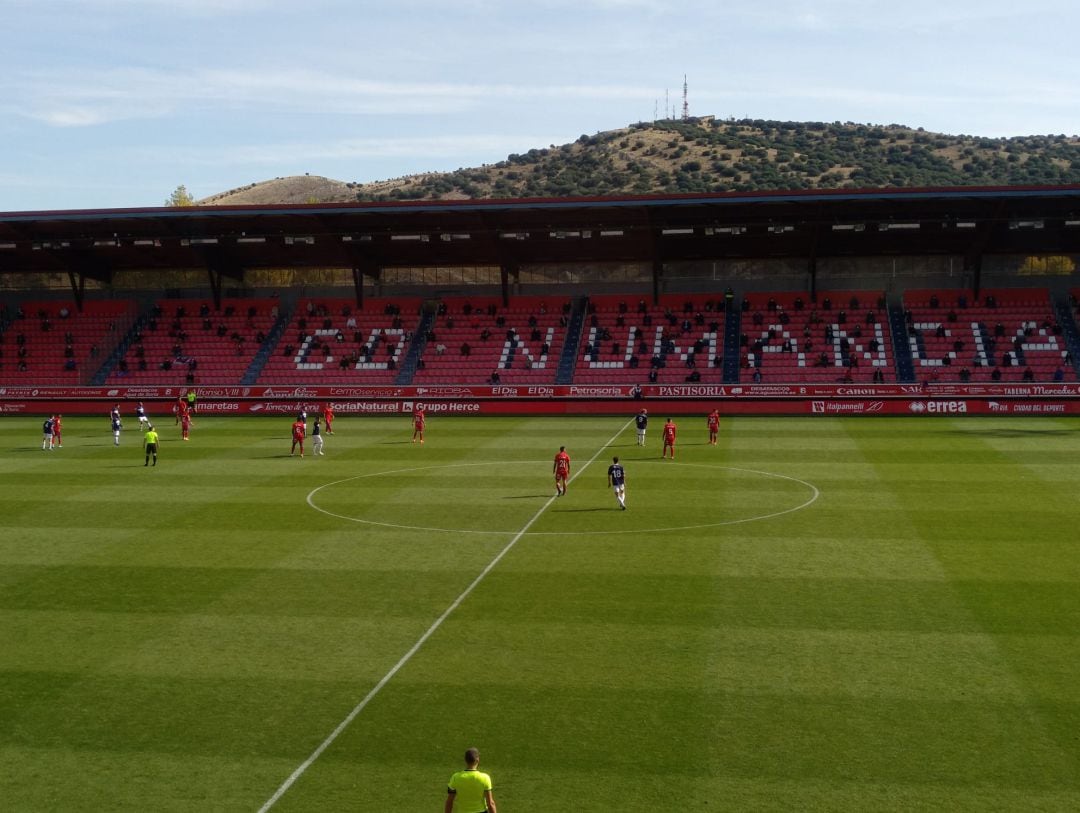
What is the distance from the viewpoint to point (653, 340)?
64.2 meters

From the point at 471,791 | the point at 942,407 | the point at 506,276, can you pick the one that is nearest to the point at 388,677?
the point at 471,791

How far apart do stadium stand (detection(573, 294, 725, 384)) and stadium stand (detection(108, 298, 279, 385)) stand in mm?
20922

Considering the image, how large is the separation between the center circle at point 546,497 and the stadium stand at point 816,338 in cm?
2414

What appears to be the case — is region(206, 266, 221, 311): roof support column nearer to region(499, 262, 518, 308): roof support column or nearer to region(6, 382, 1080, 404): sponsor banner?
region(6, 382, 1080, 404): sponsor banner

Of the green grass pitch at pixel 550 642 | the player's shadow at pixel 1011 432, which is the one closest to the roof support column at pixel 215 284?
the green grass pitch at pixel 550 642

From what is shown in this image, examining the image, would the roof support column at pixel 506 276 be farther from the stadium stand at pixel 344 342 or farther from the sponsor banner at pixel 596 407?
the sponsor banner at pixel 596 407

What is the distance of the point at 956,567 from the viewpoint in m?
22.5

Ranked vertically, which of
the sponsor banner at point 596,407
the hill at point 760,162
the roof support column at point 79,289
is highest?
the hill at point 760,162

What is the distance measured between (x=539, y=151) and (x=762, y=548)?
178716 millimetres

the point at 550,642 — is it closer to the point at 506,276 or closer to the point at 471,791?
the point at 471,791

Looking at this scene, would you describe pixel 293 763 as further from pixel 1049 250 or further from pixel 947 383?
pixel 1049 250

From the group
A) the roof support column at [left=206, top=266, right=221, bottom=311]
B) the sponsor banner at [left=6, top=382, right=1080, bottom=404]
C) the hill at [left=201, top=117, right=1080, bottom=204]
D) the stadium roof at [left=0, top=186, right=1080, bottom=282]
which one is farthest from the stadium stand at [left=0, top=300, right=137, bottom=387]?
the hill at [left=201, top=117, right=1080, bottom=204]

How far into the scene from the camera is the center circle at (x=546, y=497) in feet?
91.5

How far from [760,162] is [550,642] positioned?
486 feet
